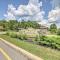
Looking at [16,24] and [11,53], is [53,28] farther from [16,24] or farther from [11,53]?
[16,24]

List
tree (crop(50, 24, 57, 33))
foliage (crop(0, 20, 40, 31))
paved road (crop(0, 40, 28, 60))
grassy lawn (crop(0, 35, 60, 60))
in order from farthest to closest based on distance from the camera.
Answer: foliage (crop(0, 20, 40, 31)) → paved road (crop(0, 40, 28, 60)) → tree (crop(50, 24, 57, 33)) → grassy lawn (crop(0, 35, 60, 60))

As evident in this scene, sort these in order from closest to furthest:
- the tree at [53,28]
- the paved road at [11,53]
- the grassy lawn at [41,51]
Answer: the grassy lawn at [41,51], the tree at [53,28], the paved road at [11,53]

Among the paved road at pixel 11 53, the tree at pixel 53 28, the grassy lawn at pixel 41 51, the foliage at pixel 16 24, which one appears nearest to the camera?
the grassy lawn at pixel 41 51

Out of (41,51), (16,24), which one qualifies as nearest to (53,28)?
(41,51)

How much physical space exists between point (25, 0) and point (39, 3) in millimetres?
540

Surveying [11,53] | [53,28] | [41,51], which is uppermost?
[53,28]

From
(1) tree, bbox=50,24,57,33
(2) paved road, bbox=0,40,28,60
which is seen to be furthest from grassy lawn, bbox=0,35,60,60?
(1) tree, bbox=50,24,57,33

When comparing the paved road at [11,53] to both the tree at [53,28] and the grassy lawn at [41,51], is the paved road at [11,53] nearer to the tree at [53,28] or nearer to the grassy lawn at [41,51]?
the grassy lawn at [41,51]

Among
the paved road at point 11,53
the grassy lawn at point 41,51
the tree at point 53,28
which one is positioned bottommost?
the paved road at point 11,53

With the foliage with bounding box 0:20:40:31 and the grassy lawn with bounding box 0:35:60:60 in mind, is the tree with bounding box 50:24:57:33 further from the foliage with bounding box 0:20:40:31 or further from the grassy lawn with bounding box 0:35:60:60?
the foliage with bounding box 0:20:40:31

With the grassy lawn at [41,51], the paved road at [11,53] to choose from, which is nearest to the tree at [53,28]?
the grassy lawn at [41,51]

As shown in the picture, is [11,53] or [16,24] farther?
[16,24]

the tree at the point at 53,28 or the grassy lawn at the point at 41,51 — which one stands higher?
the tree at the point at 53,28

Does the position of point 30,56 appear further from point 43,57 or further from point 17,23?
point 17,23
